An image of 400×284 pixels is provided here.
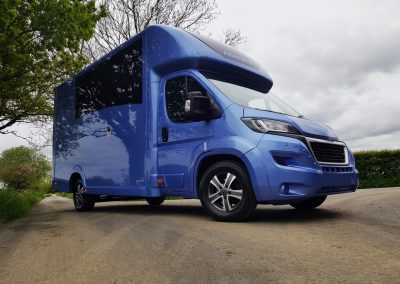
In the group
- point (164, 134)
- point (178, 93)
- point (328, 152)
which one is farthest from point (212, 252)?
point (178, 93)

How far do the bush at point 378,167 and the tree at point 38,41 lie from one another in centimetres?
1092

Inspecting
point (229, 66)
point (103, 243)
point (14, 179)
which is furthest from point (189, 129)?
point (14, 179)

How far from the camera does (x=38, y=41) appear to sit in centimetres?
1161

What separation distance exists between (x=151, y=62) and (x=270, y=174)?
2910mm

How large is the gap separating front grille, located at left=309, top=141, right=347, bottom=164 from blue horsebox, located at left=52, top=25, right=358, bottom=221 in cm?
2

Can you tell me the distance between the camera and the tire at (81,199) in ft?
28.8

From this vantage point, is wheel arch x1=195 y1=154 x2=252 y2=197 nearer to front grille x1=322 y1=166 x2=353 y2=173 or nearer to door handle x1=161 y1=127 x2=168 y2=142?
door handle x1=161 y1=127 x2=168 y2=142

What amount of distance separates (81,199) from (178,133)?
3849 mm

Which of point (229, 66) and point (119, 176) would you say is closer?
point (229, 66)

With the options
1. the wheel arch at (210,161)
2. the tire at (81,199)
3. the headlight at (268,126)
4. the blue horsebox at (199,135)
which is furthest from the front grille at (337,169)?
the tire at (81,199)

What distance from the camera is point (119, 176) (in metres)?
7.37

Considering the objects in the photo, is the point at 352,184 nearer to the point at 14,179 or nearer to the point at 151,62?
the point at 151,62

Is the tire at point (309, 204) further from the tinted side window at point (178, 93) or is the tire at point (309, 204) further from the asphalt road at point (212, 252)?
the tinted side window at point (178, 93)

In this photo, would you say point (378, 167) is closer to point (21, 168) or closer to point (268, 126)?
point (268, 126)
